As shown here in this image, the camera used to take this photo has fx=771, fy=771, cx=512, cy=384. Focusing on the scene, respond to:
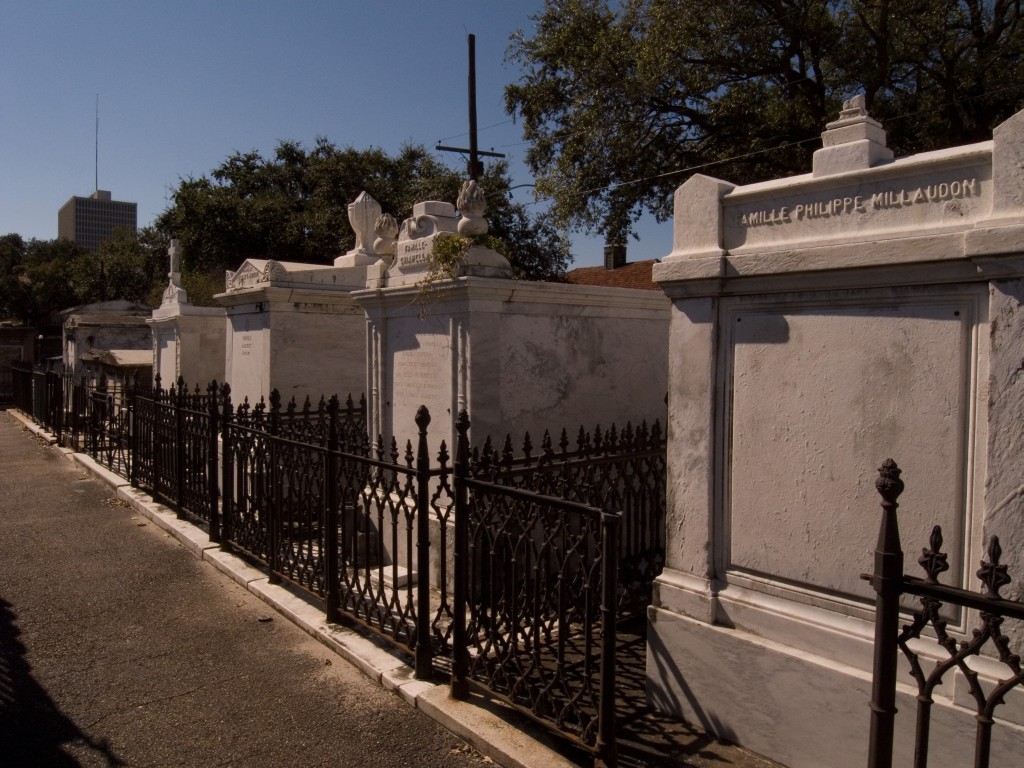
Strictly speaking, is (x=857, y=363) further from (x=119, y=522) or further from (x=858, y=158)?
(x=119, y=522)

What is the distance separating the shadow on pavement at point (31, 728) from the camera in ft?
13.2

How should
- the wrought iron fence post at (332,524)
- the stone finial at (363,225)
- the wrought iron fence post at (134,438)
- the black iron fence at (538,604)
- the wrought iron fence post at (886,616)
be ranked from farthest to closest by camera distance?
the wrought iron fence post at (134,438), the stone finial at (363,225), the wrought iron fence post at (332,524), the black iron fence at (538,604), the wrought iron fence post at (886,616)

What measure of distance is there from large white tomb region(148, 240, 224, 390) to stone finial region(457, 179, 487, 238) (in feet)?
27.0

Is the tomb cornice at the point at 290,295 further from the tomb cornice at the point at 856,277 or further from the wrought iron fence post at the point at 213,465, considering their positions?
the tomb cornice at the point at 856,277

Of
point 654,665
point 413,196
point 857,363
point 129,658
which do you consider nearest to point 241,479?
point 129,658

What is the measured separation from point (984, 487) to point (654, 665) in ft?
6.64

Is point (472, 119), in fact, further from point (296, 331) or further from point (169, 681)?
point (169, 681)

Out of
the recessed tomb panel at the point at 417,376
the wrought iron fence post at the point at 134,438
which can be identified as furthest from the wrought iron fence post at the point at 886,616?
the wrought iron fence post at the point at 134,438

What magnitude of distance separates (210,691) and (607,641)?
270 centimetres

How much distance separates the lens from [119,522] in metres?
9.06

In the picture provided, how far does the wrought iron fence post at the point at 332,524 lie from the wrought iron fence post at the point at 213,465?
7.55ft

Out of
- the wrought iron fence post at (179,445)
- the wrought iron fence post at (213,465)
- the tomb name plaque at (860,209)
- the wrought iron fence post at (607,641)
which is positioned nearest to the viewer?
the tomb name plaque at (860,209)

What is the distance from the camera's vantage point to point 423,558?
182 inches

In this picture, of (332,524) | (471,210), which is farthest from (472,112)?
(332,524)
